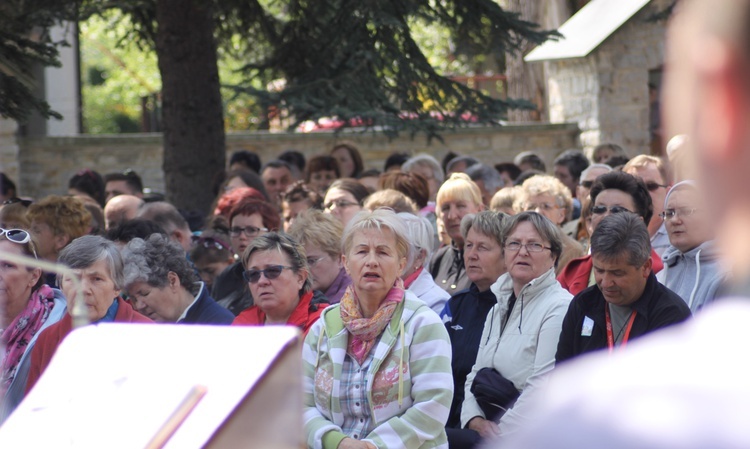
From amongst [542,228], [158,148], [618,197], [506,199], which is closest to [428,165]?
[506,199]

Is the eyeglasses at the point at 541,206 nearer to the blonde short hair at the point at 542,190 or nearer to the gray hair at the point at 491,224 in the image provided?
the blonde short hair at the point at 542,190

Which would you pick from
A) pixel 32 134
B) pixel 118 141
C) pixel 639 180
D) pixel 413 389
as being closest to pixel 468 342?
pixel 413 389

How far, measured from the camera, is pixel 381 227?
5043 mm

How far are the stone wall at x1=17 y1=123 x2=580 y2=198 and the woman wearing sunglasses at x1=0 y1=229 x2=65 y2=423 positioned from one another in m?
10.4

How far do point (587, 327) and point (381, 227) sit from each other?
1.07m

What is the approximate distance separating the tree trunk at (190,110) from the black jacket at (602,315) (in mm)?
7198

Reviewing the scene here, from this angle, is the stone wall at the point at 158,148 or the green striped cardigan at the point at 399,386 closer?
the green striped cardigan at the point at 399,386

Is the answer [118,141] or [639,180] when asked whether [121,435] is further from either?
[118,141]

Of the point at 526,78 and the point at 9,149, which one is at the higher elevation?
the point at 526,78

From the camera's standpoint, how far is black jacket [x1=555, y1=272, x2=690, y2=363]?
4.56 m

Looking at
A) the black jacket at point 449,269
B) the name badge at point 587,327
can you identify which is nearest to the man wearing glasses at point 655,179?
the black jacket at point 449,269

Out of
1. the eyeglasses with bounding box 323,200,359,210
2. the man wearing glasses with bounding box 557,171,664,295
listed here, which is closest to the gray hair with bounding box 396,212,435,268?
the man wearing glasses with bounding box 557,171,664,295

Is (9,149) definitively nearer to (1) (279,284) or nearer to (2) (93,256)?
(2) (93,256)

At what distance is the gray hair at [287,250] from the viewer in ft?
17.4
